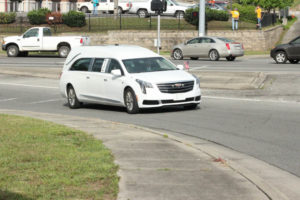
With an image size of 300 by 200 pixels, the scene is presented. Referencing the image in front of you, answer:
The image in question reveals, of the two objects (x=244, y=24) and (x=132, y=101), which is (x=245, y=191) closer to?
(x=132, y=101)

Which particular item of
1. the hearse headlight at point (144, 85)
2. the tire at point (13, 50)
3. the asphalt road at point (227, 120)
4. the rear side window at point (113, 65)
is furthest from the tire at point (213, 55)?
the hearse headlight at point (144, 85)

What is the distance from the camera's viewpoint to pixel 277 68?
31.2m

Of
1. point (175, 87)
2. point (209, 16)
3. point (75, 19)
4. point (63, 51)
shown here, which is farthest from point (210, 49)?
point (175, 87)

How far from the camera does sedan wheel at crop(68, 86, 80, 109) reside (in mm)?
19406

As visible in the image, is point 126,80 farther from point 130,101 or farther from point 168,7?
point 168,7

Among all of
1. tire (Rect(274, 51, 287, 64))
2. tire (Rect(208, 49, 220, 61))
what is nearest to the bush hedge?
tire (Rect(208, 49, 220, 61))

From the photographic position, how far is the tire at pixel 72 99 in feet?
63.7

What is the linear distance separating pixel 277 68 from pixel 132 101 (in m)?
15.2

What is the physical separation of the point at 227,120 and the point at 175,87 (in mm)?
2001

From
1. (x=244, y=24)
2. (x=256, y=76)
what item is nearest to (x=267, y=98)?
(x=256, y=76)

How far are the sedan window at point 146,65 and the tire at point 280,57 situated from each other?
59.6 ft

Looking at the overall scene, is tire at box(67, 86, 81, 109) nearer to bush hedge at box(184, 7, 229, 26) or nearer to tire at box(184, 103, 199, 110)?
tire at box(184, 103, 199, 110)

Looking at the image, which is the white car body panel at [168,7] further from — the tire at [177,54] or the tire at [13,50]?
the tire at [177,54]

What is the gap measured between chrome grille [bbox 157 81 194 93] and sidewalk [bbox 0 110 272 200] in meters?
4.15
